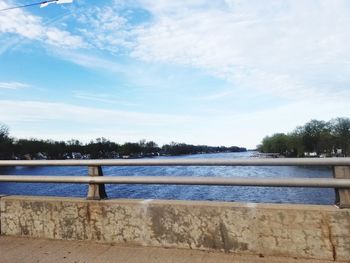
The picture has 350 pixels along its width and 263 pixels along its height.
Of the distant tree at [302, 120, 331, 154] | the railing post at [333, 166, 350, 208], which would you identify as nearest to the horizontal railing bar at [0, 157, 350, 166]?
the railing post at [333, 166, 350, 208]

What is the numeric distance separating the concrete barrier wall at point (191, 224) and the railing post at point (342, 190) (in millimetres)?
93

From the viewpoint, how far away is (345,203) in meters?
4.07

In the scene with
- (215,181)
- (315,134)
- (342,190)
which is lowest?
(342,190)

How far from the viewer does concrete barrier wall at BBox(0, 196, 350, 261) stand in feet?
13.4

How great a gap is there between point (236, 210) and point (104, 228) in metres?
1.78

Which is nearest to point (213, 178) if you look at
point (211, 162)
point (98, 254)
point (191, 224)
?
point (211, 162)

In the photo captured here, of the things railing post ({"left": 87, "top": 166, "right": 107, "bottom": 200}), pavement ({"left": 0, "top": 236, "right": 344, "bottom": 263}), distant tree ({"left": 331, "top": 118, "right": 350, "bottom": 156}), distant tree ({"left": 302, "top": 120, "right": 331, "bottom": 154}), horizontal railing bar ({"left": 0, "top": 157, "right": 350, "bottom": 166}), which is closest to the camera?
horizontal railing bar ({"left": 0, "top": 157, "right": 350, "bottom": 166})

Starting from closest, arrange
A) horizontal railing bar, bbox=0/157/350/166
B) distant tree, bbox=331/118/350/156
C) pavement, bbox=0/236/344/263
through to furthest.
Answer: horizontal railing bar, bbox=0/157/350/166
pavement, bbox=0/236/344/263
distant tree, bbox=331/118/350/156

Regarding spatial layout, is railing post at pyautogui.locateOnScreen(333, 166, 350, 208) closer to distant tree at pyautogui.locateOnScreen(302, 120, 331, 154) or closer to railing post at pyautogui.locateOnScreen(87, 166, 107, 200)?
railing post at pyautogui.locateOnScreen(87, 166, 107, 200)

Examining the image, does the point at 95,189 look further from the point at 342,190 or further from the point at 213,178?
the point at 342,190

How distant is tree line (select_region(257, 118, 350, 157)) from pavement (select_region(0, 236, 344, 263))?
4801 inches

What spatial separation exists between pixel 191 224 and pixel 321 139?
5061 inches

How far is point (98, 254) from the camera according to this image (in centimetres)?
470

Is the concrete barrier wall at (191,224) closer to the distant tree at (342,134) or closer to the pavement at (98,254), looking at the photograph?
the pavement at (98,254)
